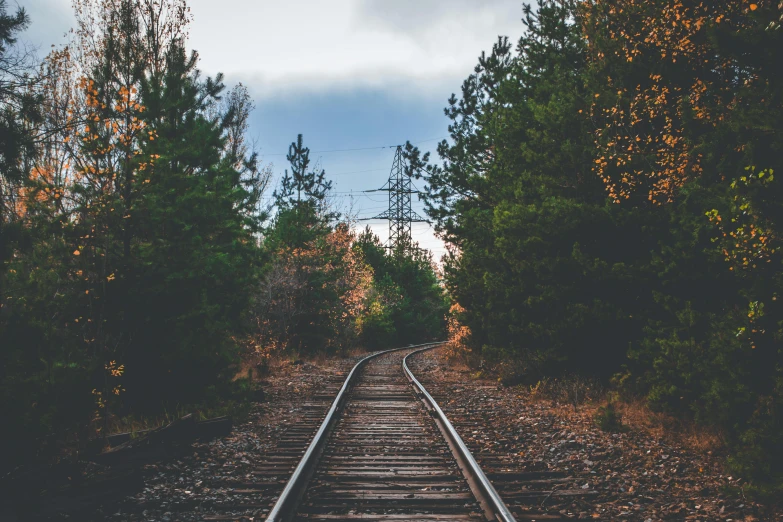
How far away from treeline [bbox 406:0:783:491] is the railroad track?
303 cm

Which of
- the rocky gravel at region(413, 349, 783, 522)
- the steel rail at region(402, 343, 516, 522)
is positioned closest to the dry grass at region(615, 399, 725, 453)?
the rocky gravel at region(413, 349, 783, 522)

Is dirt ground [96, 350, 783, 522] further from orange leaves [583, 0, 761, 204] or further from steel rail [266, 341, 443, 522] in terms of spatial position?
orange leaves [583, 0, 761, 204]

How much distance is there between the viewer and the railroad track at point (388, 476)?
5.09 meters

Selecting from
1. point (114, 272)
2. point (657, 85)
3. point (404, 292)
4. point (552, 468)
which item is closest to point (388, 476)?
point (552, 468)

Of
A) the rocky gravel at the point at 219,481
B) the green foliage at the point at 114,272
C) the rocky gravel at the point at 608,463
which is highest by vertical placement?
the green foliage at the point at 114,272

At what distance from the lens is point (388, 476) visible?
20.7 ft

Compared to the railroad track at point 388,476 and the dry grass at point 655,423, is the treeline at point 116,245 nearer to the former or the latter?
the railroad track at point 388,476

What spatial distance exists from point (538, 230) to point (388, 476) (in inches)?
280

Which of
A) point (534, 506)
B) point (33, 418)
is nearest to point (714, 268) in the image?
point (534, 506)

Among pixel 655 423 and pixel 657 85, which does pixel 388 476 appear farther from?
pixel 657 85

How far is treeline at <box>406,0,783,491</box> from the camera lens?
5.73 meters

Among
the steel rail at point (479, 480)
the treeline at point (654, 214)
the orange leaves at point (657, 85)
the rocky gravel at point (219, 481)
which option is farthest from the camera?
the orange leaves at point (657, 85)

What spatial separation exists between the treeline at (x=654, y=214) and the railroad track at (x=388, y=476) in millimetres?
3035

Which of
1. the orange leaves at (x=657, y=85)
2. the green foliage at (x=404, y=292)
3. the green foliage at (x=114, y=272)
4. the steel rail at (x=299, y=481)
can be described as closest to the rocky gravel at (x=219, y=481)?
the steel rail at (x=299, y=481)
